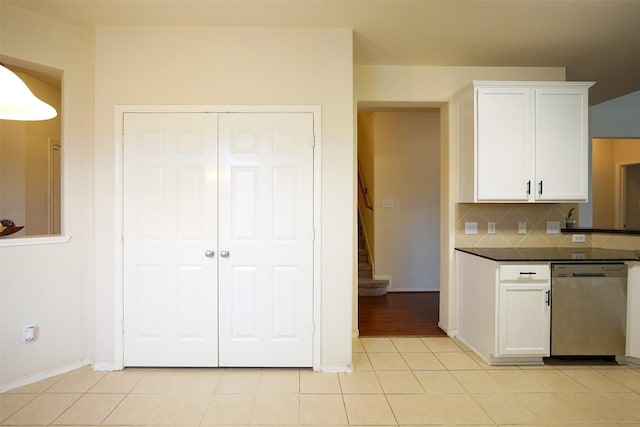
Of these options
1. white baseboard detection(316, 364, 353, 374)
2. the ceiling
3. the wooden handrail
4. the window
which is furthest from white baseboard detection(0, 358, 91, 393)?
the wooden handrail

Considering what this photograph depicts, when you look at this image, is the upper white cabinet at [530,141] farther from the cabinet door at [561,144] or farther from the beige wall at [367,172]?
the beige wall at [367,172]

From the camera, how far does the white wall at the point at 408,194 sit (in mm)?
5660

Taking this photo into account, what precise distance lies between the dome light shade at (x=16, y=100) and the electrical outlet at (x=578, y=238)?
4.50 m

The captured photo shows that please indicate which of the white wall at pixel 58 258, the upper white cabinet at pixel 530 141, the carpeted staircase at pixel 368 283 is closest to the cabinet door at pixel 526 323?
the upper white cabinet at pixel 530 141

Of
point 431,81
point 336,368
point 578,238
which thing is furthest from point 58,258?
point 578,238

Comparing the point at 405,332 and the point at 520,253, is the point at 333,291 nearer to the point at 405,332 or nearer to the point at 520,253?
the point at 405,332

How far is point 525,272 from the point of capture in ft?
9.46

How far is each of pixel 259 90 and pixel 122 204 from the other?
56.5 inches

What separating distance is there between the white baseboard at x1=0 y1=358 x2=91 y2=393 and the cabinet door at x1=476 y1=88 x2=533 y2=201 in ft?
12.3

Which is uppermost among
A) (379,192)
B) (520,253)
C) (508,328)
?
(379,192)

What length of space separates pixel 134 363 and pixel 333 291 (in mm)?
1706

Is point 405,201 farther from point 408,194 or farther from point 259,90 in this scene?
point 259,90

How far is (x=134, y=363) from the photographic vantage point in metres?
2.84

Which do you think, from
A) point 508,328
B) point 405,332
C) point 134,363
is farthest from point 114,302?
point 508,328
